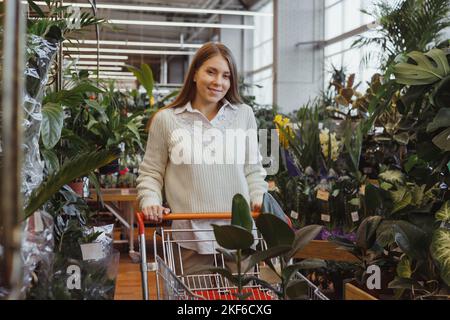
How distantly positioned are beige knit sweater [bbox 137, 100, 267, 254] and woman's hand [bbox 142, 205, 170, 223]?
0.53ft

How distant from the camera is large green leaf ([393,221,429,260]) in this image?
218cm

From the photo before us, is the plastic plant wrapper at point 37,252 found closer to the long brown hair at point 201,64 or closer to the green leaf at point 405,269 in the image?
the long brown hair at point 201,64

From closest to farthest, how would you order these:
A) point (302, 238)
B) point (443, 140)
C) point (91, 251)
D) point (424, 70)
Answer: point (302, 238) → point (91, 251) → point (443, 140) → point (424, 70)

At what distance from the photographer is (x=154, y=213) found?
6.44 feet

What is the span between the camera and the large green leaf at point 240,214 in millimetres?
1517

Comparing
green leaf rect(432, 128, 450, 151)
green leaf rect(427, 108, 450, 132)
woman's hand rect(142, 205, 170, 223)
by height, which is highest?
green leaf rect(427, 108, 450, 132)

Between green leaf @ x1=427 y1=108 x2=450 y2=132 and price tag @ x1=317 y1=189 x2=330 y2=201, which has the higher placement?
green leaf @ x1=427 y1=108 x2=450 y2=132

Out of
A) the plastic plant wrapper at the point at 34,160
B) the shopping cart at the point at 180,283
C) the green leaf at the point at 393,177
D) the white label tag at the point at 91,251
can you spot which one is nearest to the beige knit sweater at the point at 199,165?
the shopping cart at the point at 180,283

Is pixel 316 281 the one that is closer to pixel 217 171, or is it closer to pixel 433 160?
pixel 433 160

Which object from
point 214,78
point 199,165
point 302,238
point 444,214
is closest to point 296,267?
point 302,238

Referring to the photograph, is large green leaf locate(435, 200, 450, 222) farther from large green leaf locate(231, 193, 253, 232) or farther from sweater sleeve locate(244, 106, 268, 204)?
large green leaf locate(231, 193, 253, 232)

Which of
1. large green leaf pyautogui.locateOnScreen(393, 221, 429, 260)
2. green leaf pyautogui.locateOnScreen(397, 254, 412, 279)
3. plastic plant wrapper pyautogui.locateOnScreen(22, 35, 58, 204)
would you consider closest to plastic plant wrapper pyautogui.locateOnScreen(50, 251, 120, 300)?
plastic plant wrapper pyautogui.locateOnScreen(22, 35, 58, 204)

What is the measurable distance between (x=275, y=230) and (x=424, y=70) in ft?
4.08

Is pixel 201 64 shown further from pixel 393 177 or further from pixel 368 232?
pixel 393 177
